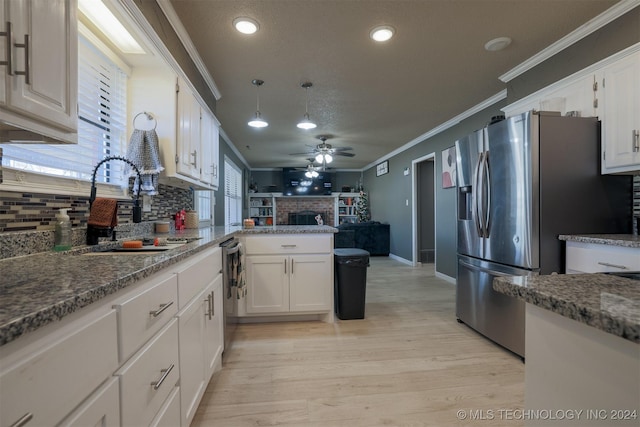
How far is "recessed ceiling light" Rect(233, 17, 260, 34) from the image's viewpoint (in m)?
2.15

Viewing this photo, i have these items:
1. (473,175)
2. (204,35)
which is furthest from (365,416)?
(204,35)

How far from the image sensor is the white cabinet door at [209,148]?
2.91m

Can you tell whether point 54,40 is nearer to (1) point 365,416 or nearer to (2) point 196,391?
(2) point 196,391

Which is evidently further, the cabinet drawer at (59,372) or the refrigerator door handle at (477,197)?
the refrigerator door handle at (477,197)

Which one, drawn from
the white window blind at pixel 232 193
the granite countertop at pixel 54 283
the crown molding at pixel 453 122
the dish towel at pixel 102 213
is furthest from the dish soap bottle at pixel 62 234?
the crown molding at pixel 453 122

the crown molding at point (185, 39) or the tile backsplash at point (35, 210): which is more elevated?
the crown molding at point (185, 39)

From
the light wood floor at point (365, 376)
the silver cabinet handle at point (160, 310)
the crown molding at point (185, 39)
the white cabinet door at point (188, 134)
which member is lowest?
the light wood floor at point (365, 376)

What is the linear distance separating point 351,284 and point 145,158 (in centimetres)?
207

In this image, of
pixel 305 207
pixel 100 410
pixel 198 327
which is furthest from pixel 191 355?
pixel 305 207

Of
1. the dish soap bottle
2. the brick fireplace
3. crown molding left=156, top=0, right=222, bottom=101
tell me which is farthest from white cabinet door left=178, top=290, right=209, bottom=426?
the brick fireplace

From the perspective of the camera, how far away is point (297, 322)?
294cm

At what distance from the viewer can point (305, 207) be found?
9328 millimetres

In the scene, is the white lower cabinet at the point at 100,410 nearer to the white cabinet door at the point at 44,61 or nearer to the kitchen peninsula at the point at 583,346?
the white cabinet door at the point at 44,61

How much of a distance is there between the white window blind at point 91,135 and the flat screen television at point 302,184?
21.9 feet
